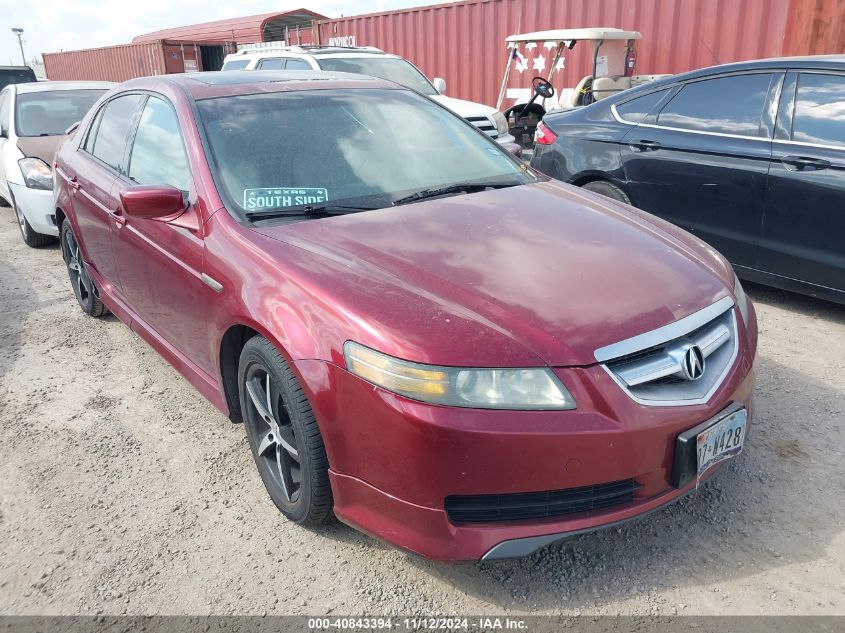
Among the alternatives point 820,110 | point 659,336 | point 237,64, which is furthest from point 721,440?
point 237,64

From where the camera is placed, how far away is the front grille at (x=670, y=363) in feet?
6.74

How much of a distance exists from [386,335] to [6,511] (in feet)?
6.19

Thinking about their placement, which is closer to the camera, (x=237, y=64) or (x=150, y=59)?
(x=237, y=64)

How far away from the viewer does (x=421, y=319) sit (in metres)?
2.07

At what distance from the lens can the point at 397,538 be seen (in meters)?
2.10

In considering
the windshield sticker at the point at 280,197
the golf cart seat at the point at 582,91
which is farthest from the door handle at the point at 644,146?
the golf cart seat at the point at 582,91

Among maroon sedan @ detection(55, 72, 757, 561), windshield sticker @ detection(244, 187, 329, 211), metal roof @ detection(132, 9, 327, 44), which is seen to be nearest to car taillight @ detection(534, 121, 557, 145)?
maroon sedan @ detection(55, 72, 757, 561)

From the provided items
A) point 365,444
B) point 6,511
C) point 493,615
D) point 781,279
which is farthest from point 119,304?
point 781,279

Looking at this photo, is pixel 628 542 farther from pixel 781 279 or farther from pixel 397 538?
pixel 781 279

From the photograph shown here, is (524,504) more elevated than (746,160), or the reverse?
(746,160)

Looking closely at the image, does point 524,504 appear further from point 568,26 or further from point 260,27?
point 260,27

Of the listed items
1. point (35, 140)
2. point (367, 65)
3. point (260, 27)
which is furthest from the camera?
point (260, 27)

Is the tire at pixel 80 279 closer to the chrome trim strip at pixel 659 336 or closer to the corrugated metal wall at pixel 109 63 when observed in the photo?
the chrome trim strip at pixel 659 336

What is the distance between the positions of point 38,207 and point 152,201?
4.33 meters
